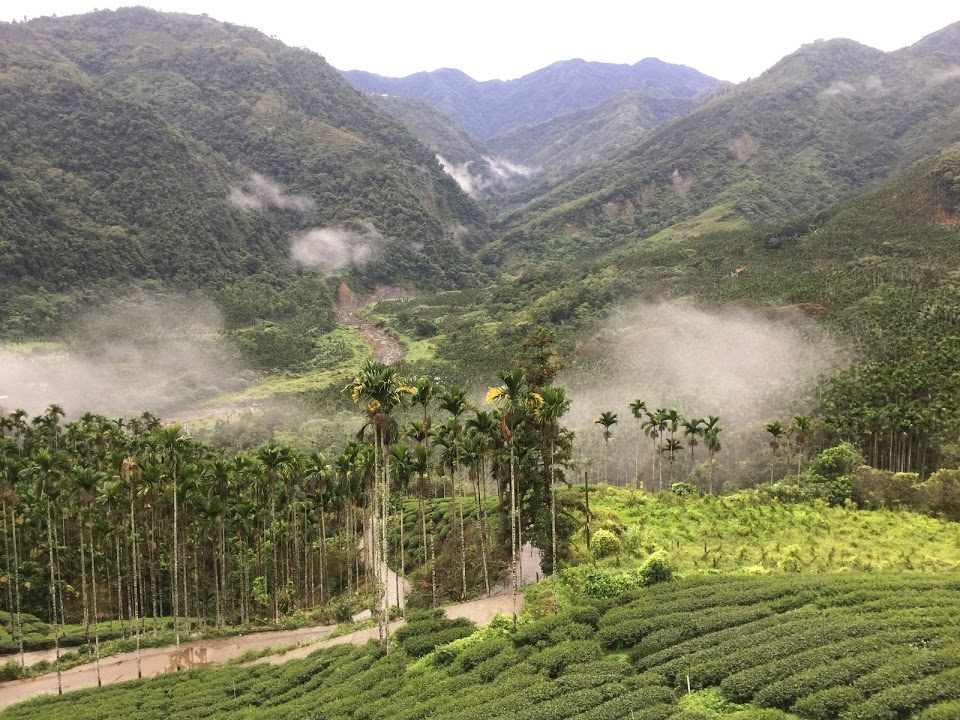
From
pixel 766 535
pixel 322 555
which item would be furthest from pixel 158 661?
pixel 766 535

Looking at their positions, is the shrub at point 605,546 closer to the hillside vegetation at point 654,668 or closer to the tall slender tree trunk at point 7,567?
the hillside vegetation at point 654,668

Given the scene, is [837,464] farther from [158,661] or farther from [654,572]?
[158,661]

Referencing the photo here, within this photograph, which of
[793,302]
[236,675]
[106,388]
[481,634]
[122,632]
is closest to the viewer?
[481,634]

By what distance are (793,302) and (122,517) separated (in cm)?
13424

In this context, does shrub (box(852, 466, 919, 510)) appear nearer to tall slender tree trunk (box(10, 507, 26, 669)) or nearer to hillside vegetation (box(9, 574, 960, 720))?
hillside vegetation (box(9, 574, 960, 720))

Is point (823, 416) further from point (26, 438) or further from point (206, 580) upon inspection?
point (26, 438)

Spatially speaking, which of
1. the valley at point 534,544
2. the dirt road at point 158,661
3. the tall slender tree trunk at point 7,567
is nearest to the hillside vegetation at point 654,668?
the valley at point 534,544

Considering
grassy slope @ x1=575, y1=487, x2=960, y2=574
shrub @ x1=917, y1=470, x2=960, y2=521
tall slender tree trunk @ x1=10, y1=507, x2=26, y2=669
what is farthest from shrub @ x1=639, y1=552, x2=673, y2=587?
tall slender tree trunk @ x1=10, y1=507, x2=26, y2=669

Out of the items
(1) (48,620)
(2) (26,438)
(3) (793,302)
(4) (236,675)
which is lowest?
(1) (48,620)

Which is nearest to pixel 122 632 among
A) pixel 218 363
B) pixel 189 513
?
pixel 189 513

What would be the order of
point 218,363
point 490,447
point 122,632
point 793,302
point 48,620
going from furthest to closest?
point 218,363 < point 793,302 < point 48,620 < point 122,632 < point 490,447

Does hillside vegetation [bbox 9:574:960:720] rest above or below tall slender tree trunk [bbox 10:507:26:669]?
above

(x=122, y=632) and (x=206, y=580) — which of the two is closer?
(x=122, y=632)

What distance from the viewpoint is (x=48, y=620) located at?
61.4 meters
